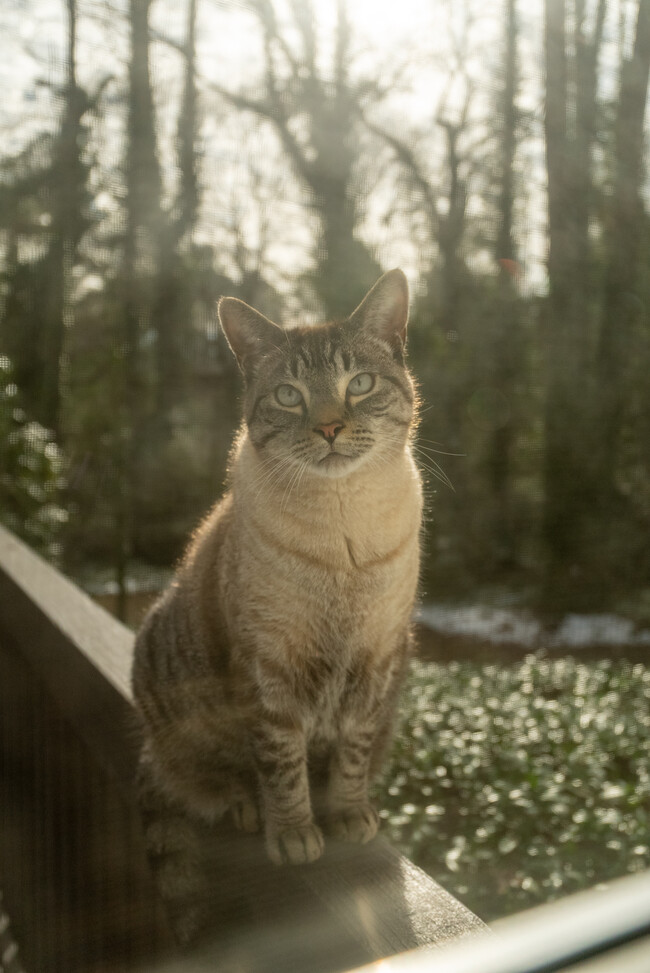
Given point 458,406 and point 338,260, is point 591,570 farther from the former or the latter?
point 338,260

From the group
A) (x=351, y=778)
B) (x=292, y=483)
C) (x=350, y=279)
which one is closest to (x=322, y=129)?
(x=350, y=279)

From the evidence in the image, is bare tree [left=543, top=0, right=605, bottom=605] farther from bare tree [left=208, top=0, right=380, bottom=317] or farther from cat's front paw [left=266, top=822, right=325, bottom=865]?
cat's front paw [left=266, top=822, right=325, bottom=865]

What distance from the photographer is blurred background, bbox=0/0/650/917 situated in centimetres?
149

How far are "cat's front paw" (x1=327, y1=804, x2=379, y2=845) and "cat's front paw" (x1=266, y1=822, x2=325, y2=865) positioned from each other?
1.2 inches

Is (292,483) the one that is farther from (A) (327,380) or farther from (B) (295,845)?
(B) (295,845)

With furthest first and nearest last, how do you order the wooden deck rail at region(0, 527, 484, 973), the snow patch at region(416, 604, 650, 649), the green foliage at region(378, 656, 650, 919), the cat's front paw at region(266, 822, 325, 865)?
1. the snow patch at region(416, 604, 650, 649)
2. the green foliage at region(378, 656, 650, 919)
3. the cat's front paw at region(266, 822, 325, 865)
4. the wooden deck rail at region(0, 527, 484, 973)

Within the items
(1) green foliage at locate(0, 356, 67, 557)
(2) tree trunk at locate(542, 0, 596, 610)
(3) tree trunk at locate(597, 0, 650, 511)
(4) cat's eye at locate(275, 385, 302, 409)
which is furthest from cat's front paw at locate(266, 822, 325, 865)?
(2) tree trunk at locate(542, 0, 596, 610)

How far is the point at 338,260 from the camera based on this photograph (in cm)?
146

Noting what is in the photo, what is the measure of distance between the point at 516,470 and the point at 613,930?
3306 millimetres

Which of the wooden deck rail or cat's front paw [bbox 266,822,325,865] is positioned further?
cat's front paw [bbox 266,822,325,865]

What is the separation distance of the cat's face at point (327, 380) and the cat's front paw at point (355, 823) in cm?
44

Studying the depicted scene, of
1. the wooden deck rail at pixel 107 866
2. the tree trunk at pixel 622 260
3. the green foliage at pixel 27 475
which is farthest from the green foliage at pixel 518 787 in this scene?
the tree trunk at pixel 622 260

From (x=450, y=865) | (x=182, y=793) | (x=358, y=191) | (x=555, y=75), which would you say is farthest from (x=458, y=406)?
(x=182, y=793)

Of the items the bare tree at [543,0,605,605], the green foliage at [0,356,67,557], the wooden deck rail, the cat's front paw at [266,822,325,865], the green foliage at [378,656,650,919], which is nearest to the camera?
the wooden deck rail
